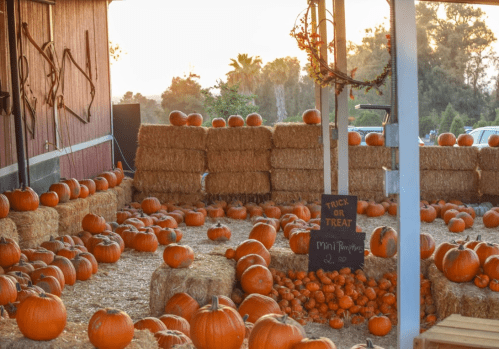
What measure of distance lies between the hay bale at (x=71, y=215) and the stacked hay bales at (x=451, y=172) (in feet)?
16.9

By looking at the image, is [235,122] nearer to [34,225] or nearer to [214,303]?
[34,225]

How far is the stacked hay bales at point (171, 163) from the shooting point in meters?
8.57

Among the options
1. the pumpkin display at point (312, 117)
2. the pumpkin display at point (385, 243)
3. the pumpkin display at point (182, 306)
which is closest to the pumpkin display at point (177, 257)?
the pumpkin display at point (182, 306)

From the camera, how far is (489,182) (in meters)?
8.26

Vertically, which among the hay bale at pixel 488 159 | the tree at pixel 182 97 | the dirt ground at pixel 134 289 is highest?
the tree at pixel 182 97

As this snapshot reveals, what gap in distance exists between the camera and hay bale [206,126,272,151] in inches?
336

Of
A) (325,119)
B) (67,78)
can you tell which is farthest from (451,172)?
(67,78)

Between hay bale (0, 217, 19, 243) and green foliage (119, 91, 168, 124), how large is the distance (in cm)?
2029

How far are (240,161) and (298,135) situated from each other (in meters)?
1.00

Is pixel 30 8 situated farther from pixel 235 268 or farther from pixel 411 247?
pixel 411 247

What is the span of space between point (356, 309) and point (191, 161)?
205 inches

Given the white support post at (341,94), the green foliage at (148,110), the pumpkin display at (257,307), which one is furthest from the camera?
the green foliage at (148,110)

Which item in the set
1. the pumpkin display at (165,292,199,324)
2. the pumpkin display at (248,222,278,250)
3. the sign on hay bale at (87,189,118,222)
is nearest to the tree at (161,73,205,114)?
the sign on hay bale at (87,189,118,222)

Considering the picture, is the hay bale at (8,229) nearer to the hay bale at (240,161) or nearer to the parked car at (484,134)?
the hay bale at (240,161)
